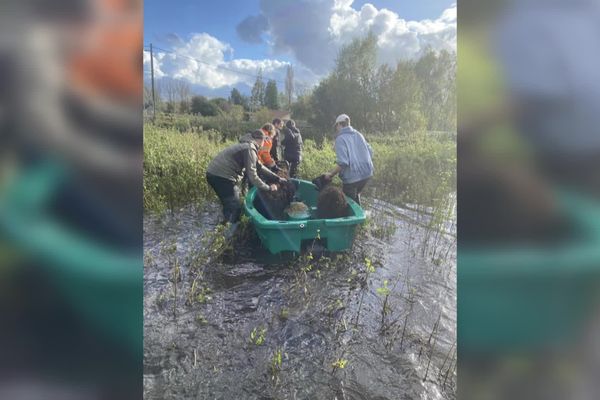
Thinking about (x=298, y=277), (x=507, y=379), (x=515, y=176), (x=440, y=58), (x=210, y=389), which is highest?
(x=440, y=58)

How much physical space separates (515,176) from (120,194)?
3.58 feet

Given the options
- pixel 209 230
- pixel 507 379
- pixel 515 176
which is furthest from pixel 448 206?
pixel 209 230

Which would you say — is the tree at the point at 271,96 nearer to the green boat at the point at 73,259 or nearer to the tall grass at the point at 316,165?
the tall grass at the point at 316,165

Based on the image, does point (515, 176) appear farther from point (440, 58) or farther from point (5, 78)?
point (5, 78)

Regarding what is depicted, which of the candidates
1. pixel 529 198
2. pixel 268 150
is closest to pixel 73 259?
pixel 268 150

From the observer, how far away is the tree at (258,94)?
4.49ft

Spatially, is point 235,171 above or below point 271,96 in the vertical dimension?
below

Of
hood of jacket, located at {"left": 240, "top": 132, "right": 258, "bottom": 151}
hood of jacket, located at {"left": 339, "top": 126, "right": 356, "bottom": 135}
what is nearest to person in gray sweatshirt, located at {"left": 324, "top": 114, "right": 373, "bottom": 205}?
hood of jacket, located at {"left": 339, "top": 126, "right": 356, "bottom": 135}

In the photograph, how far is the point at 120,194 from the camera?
0.86m

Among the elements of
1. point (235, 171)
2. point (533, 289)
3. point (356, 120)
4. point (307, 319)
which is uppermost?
point (356, 120)

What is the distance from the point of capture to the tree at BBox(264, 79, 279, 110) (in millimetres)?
1385

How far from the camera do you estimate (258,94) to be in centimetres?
139

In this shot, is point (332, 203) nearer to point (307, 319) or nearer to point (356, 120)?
point (356, 120)

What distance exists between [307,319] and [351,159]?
792 millimetres
